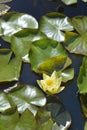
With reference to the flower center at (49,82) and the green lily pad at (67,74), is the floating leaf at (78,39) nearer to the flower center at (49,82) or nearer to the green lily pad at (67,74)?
the green lily pad at (67,74)

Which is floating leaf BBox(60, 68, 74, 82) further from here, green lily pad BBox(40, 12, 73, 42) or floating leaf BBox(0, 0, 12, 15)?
floating leaf BBox(0, 0, 12, 15)

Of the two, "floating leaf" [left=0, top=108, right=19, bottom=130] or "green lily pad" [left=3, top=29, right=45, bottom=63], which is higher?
"green lily pad" [left=3, top=29, right=45, bottom=63]

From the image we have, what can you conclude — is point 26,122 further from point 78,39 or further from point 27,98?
point 78,39

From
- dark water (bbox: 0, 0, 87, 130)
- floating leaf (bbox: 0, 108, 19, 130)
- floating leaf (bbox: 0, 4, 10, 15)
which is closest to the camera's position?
floating leaf (bbox: 0, 108, 19, 130)

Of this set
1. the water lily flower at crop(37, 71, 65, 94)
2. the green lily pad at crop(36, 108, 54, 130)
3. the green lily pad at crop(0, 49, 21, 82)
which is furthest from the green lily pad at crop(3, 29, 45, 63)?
the green lily pad at crop(36, 108, 54, 130)

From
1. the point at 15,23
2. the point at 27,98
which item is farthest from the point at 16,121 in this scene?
the point at 15,23

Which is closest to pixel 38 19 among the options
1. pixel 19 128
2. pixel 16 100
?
pixel 16 100
